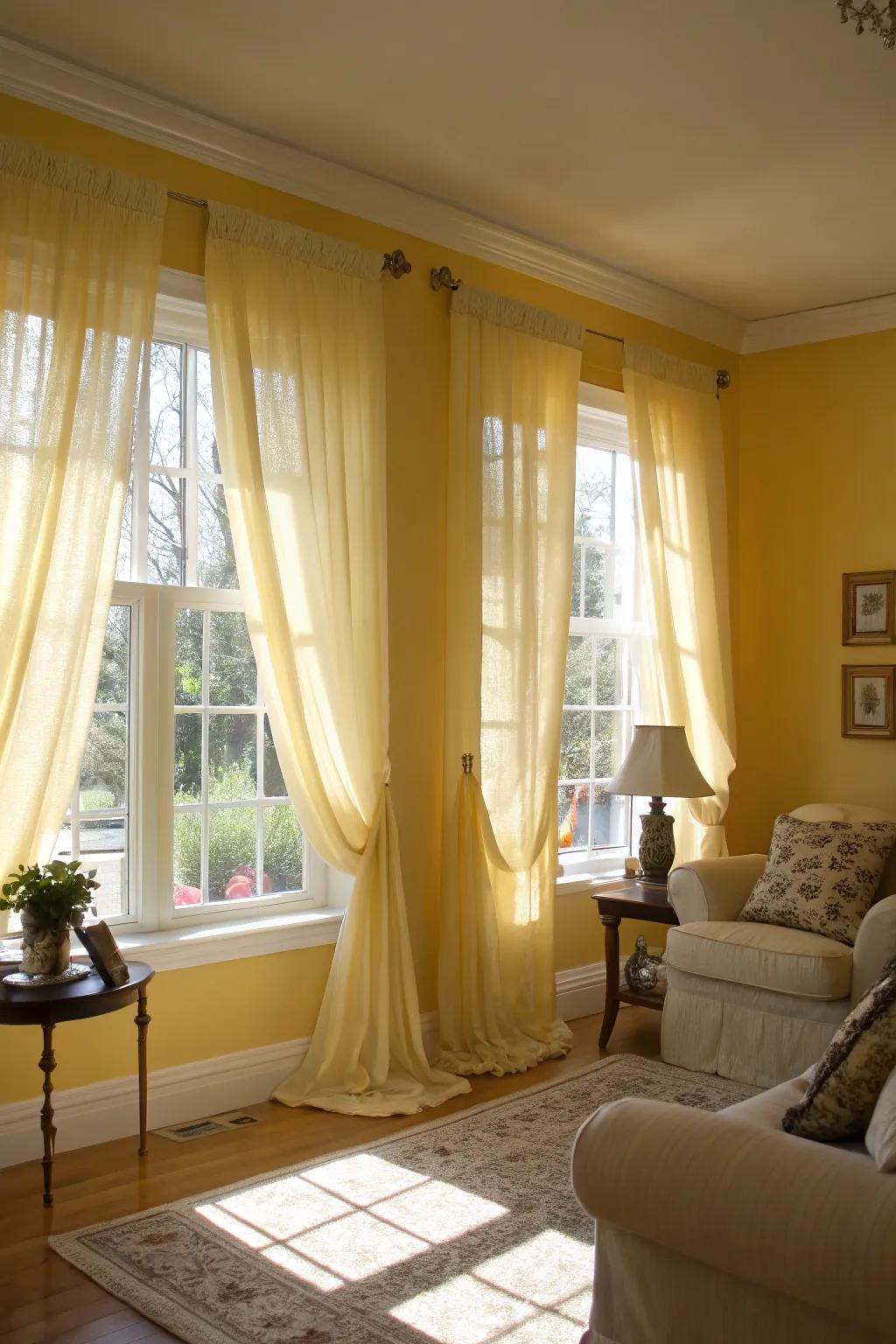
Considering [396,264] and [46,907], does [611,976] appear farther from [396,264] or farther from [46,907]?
[396,264]

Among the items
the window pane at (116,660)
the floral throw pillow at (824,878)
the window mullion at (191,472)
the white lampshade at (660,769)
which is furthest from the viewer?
the white lampshade at (660,769)

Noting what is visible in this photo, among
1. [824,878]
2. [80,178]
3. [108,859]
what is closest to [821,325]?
[824,878]

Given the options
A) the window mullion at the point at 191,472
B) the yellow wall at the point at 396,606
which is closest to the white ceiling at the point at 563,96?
the yellow wall at the point at 396,606

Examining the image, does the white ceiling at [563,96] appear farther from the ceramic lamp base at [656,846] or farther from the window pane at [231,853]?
the ceramic lamp base at [656,846]

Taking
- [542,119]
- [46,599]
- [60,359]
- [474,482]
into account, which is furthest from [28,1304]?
[542,119]

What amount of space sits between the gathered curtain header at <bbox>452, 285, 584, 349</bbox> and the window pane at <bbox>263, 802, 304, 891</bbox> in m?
2.13

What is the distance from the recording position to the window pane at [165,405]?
434cm

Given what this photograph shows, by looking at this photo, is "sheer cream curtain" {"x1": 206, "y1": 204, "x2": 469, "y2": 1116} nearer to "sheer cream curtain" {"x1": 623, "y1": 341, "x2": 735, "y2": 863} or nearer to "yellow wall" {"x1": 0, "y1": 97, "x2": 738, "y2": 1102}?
"yellow wall" {"x1": 0, "y1": 97, "x2": 738, "y2": 1102}

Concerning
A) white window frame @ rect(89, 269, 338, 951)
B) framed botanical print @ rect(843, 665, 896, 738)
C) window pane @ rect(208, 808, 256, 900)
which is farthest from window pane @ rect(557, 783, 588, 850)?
white window frame @ rect(89, 269, 338, 951)

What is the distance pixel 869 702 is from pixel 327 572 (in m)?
3.05

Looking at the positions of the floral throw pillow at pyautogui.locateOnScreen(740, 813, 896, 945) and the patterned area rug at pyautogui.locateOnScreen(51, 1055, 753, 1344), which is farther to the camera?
the floral throw pillow at pyautogui.locateOnScreen(740, 813, 896, 945)

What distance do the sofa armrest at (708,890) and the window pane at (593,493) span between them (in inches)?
70.7

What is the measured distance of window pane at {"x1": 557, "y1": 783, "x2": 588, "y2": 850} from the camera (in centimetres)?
593

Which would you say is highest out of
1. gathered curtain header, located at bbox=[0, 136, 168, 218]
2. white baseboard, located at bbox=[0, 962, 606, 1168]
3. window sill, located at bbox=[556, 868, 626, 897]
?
gathered curtain header, located at bbox=[0, 136, 168, 218]
